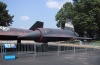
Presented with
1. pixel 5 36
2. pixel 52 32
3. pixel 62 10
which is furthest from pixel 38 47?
pixel 62 10

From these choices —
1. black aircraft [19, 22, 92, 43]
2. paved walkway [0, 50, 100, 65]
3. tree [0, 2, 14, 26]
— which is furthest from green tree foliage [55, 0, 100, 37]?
paved walkway [0, 50, 100, 65]

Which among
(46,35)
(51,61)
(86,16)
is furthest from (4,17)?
(51,61)

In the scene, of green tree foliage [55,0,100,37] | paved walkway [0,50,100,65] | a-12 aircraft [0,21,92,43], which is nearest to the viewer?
paved walkway [0,50,100,65]

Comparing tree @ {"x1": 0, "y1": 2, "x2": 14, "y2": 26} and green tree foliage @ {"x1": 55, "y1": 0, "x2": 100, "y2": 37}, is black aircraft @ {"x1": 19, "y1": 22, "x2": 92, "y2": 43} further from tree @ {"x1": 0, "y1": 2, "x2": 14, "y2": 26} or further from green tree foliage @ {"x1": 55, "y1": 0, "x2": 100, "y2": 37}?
tree @ {"x1": 0, "y1": 2, "x2": 14, "y2": 26}

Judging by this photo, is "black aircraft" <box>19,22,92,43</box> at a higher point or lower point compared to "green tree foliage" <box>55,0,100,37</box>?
lower

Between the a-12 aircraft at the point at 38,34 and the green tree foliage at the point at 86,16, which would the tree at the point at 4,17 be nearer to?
the green tree foliage at the point at 86,16

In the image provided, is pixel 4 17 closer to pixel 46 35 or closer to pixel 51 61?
pixel 46 35

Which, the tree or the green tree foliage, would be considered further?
the tree

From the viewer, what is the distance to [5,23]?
2515 inches

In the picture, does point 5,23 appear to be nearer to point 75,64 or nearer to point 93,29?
point 93,29

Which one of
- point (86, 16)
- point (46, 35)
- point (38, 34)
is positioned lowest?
point (46, 35)

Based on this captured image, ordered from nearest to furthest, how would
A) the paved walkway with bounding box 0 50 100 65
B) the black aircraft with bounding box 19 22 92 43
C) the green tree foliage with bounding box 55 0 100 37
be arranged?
1. the paved walkway with bounding box 0 50 100 65
2. the black aircraft with bounding box 19 22 92 43
3. the green tree foliage with bounding box 55 0 100 37

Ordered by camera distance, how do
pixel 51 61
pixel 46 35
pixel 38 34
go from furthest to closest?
1. pixel 46 35
2. pixel 38 34
3. pixel 51 61

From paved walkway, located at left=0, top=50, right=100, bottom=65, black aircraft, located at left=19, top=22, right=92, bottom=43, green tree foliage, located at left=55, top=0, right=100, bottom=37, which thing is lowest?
paved walkway, located at left=0, top=50, right=100, bottom=65
